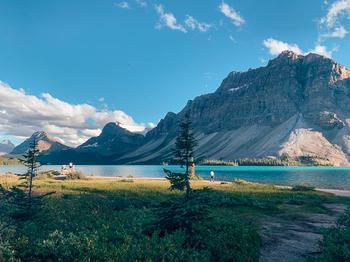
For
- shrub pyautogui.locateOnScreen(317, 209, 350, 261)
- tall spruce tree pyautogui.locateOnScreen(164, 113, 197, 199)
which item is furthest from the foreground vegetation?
shrub pyautogui.locateOnScreen(317, 209, 350, 261)

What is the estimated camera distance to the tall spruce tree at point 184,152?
1978cm

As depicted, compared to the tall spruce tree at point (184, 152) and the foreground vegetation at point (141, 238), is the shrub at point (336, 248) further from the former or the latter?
the tall spruce tree at point (184, 152)

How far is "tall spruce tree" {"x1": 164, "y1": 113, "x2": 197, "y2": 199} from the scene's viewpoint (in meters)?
19.8

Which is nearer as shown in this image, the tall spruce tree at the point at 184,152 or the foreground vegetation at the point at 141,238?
the foreground vegetation at the point at 141,238

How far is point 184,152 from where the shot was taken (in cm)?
2059

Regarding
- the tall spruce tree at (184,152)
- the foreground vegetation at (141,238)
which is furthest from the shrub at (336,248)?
the tall spruce tree at (184,152)

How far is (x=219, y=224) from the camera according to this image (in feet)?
62.3

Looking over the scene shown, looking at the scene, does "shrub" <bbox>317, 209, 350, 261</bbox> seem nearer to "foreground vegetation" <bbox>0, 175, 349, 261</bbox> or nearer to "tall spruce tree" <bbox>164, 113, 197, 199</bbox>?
"foreground vegetation" <bbox>0, 175, 349, 261</bbox>

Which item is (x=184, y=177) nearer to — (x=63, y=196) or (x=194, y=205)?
(x=194, y=205)

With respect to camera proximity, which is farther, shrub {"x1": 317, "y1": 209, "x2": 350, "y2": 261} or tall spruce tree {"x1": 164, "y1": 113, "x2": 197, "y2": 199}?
tall spruce tree {"x1": 164, "y1": 113, "x2": 197, "y2": 199}

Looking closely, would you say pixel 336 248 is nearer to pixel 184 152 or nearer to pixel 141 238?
pixel 141 238

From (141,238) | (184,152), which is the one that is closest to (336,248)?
(141,238)

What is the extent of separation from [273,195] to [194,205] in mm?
30553

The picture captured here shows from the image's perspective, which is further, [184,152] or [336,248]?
[184,152]
